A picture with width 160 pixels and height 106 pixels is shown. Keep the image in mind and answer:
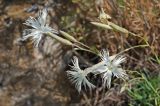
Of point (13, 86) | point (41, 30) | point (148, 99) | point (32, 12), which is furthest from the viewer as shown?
point (32, 12)

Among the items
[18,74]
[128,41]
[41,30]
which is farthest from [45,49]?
[41,30]

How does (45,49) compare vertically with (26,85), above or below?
above

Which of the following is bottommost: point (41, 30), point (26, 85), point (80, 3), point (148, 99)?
point (148, 99)

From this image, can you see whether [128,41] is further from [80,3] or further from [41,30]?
[41,30]

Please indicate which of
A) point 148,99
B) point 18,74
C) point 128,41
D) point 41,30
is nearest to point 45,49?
point 18,74

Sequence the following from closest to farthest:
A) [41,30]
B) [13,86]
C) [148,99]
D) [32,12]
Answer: [41,30], [148,99], [13,86], [32,12]

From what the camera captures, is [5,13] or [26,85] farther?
[5,13]
